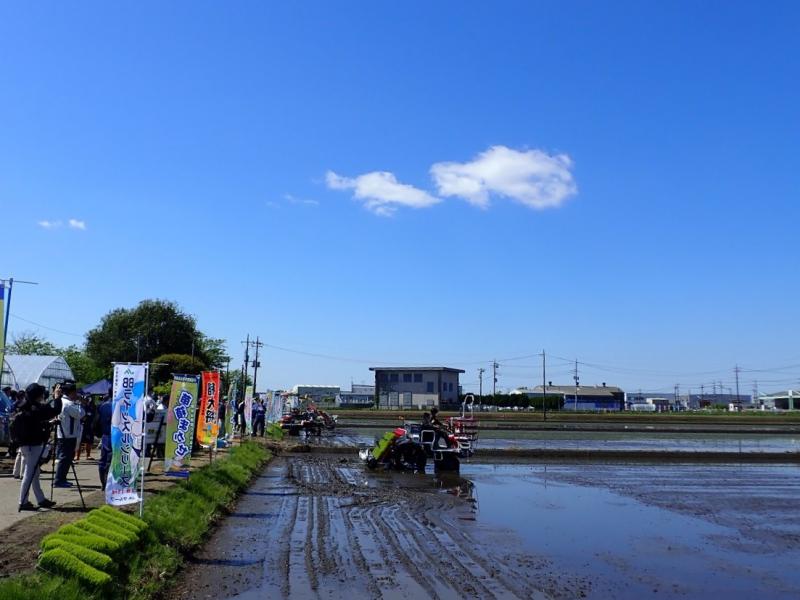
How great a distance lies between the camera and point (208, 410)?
16641 mm

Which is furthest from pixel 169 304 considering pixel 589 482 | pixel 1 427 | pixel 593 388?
pixel 593 388

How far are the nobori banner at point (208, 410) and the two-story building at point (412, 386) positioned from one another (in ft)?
227

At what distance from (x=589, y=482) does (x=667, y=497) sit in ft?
8.12

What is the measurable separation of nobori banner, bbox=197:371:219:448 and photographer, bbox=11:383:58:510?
747cm

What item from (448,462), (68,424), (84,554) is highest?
(68,424)

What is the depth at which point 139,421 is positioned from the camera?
873 cm

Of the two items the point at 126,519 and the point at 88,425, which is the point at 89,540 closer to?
the point at 126,519

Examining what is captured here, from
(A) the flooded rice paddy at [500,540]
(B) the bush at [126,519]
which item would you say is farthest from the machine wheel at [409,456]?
(B) the bush at [126,519]

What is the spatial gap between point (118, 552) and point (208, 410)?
10601 millimetres

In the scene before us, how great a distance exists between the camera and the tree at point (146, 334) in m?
58.2

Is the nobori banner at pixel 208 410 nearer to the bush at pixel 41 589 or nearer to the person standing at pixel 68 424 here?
the person standing at pixel 68 424

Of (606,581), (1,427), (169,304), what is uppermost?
(169,304)

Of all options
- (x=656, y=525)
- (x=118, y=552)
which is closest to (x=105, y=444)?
(x=118, y=552)

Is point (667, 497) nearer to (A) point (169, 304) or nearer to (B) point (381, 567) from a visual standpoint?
(B) point (381, 567)
